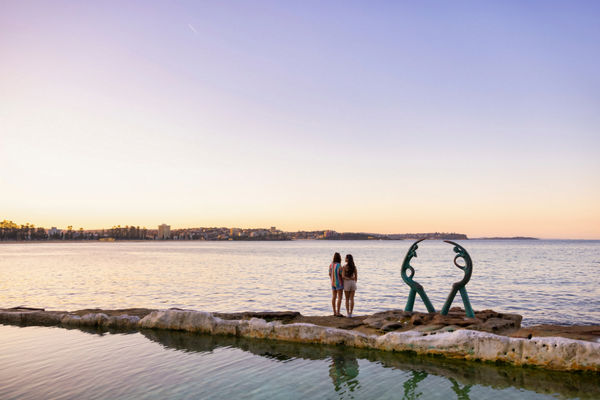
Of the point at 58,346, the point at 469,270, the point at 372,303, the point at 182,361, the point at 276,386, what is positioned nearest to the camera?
the point at 276,386

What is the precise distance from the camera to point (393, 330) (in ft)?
32.4

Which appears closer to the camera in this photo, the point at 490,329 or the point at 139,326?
the point at 490,329

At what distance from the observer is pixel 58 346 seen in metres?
9.59

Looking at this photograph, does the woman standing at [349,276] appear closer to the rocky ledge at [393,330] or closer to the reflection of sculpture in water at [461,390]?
the rocky ledge at [393,330]

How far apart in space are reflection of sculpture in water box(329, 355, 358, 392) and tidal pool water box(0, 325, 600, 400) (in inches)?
0.7

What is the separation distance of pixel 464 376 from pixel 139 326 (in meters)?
8.70

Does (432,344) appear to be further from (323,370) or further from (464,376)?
(323,370)

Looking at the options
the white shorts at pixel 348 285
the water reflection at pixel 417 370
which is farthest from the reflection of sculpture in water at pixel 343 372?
the white shorts at pixel 348 285

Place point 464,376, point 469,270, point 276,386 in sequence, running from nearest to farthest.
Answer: point 276,386 < point 464,376 < point 469,270

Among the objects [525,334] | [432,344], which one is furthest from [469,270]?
[432,344]

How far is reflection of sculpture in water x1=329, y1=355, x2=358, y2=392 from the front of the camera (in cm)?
691

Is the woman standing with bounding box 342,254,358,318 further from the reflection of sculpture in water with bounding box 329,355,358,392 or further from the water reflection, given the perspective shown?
the reflection of sculpture in water with bounding box 329,355,358,392

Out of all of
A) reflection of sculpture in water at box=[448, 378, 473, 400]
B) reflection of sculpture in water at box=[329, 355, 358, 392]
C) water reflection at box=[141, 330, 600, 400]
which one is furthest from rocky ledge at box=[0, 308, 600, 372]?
reflection of sculpture in water at box=[448, 378, 473, 400]

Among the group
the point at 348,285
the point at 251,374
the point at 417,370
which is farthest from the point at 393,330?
the point at 251,374
